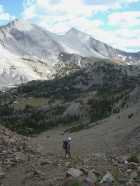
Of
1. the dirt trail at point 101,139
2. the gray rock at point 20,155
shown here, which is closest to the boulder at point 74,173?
the gray rock at point 20,155

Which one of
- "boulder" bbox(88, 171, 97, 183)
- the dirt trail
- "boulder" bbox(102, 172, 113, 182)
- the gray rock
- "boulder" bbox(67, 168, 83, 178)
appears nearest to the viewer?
"boulder" bbox(102, 172, 113, 182)

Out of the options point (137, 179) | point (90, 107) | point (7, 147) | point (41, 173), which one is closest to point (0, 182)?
point (41, 173)

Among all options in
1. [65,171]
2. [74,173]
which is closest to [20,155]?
[65,171]

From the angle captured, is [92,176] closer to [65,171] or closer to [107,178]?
[107,178]

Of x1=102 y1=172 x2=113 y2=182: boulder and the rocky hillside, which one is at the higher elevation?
x1=102 y1=172 x2=113 y2=182: boulder

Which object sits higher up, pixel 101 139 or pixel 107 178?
pixel 107 178

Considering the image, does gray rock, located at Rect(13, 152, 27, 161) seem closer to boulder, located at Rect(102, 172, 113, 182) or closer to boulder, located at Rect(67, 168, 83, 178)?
boulder, located at Rect(67, 168, 83, 178)

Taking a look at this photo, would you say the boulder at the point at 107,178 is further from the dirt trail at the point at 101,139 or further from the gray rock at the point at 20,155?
the dirt trail at the point at 101,139

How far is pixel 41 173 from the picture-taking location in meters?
14.8

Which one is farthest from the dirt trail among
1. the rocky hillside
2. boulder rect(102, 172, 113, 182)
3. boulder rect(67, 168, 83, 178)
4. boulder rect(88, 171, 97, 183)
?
boulder rect(102, 172, 113, 182)

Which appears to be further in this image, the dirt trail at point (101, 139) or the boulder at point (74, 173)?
the dirt trail at point (101, 139)

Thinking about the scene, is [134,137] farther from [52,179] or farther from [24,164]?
[52,179]

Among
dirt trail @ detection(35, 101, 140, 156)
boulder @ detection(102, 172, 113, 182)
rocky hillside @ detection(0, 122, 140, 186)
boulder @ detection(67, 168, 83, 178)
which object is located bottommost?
dirt trail @ detection(35, 101, 140, 156)

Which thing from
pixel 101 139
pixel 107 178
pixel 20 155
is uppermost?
pixel 107 178
